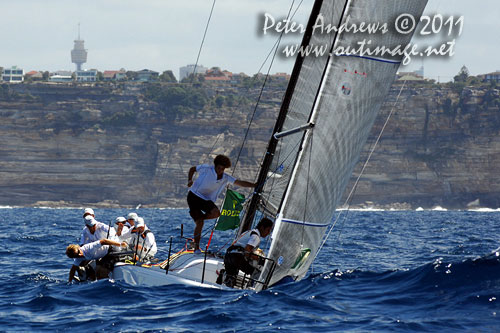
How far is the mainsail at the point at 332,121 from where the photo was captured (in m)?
7.54

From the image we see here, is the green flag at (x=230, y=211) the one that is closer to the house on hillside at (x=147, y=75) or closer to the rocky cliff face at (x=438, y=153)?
the rocky cliff face at (x=438, y=153)

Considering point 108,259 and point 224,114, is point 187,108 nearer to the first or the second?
point 224,114

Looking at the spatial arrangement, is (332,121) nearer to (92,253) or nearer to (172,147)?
(92,253)

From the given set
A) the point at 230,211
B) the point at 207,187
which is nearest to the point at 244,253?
the point at 207,187

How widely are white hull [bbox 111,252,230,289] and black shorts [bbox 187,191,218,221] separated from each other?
0.52 m

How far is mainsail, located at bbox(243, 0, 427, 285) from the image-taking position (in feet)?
24.7

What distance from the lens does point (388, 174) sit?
87.7 meters

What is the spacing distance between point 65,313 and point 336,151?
3.04 meters

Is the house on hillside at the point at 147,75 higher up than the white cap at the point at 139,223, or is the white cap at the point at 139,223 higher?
the house on hillside at the point at 147,75

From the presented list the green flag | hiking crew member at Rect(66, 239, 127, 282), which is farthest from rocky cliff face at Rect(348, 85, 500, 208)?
Result: hiking crew member at Rect(66, 239, 127, 282)

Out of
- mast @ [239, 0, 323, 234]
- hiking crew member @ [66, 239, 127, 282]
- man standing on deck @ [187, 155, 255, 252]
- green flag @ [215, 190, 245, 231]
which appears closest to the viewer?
mast @ [239, 0, 323, 234]

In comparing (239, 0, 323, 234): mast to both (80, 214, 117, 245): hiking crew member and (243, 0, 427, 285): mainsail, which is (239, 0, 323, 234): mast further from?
(80, 214, 117, 245): hiking crew member

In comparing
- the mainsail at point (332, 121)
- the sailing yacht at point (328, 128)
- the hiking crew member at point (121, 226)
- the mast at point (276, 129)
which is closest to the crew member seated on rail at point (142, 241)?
the hiking crew member at point (121, 226)

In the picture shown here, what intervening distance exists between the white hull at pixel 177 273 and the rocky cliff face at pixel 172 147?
238ft
